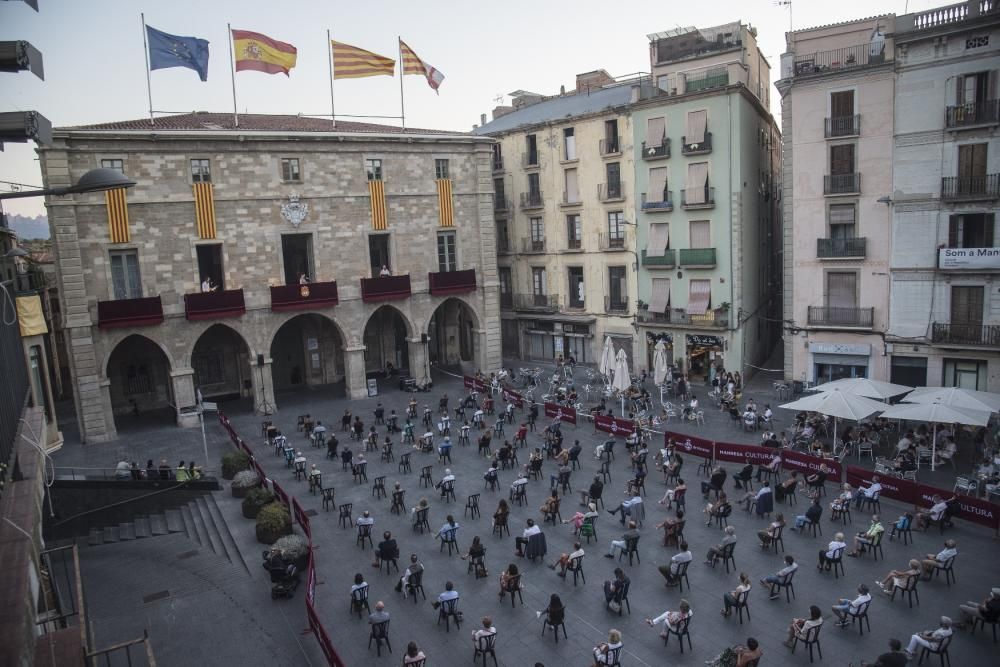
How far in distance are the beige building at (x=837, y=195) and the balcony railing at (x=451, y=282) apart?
55.2ft

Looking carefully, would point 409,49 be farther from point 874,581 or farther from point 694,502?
point 874,581

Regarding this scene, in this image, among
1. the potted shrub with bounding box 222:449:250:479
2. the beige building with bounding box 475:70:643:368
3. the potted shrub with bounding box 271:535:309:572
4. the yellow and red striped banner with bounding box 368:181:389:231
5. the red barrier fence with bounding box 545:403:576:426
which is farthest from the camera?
the beige building with bounding box 475:70:643:368

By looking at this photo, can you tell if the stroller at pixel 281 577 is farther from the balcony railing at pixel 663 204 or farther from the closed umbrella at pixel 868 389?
the balcony railing at pixel 663 204

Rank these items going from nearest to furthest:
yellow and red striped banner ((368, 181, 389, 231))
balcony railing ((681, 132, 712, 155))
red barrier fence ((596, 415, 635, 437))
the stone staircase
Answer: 1. the stone staircase
2. red barrier fence ((596, 415, 635, 437))
3. balcony railing ((681, 132, 712, 155))
4. yellow and red striped banner ((368, 181, 389, 231))

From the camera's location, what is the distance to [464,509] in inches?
835

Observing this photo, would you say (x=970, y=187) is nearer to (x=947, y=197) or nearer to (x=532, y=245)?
(x=947, y=197)

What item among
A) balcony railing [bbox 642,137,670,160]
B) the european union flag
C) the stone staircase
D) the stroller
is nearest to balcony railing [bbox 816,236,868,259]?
balcony railing [bbox 642,137,670,160]

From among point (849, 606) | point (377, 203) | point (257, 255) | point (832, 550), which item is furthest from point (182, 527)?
point (377, 203)

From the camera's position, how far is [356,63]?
33500 mm

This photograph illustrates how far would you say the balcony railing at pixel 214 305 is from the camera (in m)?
31.9

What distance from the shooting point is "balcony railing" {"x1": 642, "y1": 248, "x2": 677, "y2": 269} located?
3675 cm

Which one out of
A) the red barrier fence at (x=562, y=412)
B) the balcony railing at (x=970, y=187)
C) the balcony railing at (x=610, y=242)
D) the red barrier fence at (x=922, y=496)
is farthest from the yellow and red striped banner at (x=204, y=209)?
the balcony railing at (x=970, y=187)

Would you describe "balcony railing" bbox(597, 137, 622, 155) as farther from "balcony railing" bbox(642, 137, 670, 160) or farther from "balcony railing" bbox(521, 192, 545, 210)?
"balcony railing" bbox(521, 192, 545, 210)

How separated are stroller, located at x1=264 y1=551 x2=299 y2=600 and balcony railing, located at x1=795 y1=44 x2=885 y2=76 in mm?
30015
